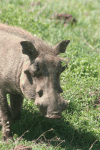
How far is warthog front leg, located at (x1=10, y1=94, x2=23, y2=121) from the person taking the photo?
417 centimetres

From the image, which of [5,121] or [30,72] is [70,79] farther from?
[30,72]

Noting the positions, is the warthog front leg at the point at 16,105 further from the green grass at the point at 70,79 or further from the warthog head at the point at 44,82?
the warthog head at the point at 44,82

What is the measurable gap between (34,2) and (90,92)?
12.3ft

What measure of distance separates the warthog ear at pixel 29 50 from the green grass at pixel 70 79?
120cm

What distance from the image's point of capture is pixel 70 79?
5191 mm

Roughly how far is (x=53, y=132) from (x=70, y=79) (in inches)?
50.9

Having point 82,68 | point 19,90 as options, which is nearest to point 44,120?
point 19,90

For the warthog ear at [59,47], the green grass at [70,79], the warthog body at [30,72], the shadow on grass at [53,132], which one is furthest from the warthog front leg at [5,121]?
the warthog ear at [59,47]

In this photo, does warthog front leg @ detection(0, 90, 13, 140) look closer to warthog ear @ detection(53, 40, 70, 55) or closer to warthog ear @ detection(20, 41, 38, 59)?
warthog ear @ detection(20, 41, 38, 59)

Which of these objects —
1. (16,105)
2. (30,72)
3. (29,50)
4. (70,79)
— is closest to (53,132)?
(16,105)

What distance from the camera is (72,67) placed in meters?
5.44

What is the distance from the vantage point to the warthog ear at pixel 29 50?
3.18 m

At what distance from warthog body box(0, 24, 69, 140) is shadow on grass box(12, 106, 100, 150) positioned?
1.25 ft

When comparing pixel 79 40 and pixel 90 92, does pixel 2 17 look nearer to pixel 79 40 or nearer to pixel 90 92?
pixel 79 40
